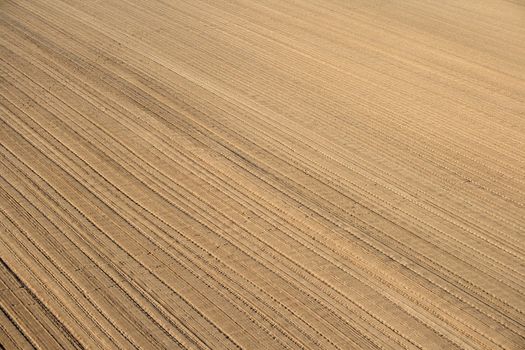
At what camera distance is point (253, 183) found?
6.00m

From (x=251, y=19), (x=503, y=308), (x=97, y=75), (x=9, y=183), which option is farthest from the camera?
(x=251, y=19)

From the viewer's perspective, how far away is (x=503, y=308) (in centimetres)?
489

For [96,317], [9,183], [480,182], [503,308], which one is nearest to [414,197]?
[480,182]

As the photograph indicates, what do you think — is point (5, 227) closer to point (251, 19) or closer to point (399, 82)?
point (399, 82)

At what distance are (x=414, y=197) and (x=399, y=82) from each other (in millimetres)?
2585

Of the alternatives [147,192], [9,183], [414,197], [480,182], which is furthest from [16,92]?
[480,182]

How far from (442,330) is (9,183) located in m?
3.45

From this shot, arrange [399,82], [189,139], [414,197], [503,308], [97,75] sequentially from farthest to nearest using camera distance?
[399,82], [97,75], [189,139], [414,197], [503,308]

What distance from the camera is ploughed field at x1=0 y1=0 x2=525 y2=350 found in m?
4.56

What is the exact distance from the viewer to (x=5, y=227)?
5.10 meters

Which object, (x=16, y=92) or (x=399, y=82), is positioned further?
(x=399, y=82)

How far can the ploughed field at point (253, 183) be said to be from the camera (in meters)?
4.56

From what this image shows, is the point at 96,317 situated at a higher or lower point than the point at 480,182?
higher

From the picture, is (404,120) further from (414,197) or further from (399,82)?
(414,197)
